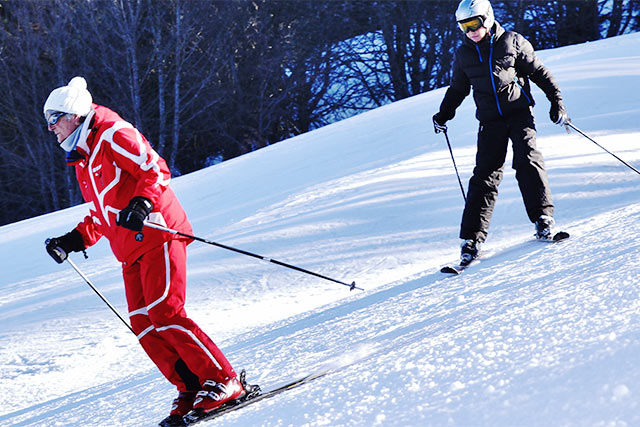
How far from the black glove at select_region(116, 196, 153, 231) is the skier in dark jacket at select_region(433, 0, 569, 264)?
Result: 212 cm

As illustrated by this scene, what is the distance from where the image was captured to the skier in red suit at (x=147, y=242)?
3135 millimetres

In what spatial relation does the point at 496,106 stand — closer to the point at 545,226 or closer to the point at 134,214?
the point at 545,226

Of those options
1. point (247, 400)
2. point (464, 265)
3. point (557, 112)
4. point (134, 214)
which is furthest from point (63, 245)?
point (557, 112)

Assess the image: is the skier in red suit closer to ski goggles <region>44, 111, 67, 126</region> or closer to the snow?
ski goggles <region>44, 111, 67, 126</region>

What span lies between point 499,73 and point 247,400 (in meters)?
2.32

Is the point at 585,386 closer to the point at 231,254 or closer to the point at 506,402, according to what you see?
the point at 506,402

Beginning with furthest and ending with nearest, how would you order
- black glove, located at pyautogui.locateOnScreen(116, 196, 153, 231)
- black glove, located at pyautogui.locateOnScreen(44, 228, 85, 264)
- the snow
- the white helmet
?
the white helmet, black glove, located at pyautogui.locateOnScreen(44, 228, 85, 264), black glove, located at pyautogui.locateOnScreen(116, 196, 153, 231), the snow

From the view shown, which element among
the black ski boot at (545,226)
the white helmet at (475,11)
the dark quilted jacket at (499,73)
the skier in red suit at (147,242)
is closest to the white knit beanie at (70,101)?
the skier in red suit at (147,242)

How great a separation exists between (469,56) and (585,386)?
259cm

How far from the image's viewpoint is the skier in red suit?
10.3 feet

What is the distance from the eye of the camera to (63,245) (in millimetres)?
3533

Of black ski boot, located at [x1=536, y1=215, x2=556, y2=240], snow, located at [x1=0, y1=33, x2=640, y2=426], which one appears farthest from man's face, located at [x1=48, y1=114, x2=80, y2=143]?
black ski boot, located at [x1=536, y1=215, x2=556, y2=240]

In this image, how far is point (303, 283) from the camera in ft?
18.6

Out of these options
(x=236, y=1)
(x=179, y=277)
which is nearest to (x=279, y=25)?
(x=236, y=1)
